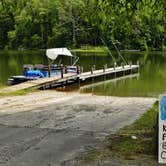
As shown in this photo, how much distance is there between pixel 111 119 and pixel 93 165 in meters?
6.29

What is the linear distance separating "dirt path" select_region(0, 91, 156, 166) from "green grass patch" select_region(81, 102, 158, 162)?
357mm

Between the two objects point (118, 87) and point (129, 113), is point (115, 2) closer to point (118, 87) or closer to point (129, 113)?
point (129, 113)

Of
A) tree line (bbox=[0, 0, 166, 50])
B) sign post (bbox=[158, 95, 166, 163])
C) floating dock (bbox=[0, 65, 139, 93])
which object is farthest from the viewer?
tree line (bbox=[0, 0, 166, 50])

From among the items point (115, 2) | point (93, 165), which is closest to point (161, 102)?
point (93, 165)

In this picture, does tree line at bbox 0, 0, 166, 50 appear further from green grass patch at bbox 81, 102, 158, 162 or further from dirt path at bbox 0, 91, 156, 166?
green grass patch at bbox 81, 102, 158, 162

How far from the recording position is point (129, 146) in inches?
358

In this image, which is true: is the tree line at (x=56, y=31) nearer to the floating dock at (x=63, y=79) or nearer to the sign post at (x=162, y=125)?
the floating dock at (x=63, y=79)

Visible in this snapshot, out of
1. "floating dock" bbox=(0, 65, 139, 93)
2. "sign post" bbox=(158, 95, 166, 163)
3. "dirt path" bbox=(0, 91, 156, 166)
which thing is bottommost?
"floating dock" bbox=(0, 65, 139, 93)

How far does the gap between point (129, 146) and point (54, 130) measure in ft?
9.70

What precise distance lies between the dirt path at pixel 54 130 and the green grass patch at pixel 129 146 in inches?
14.1

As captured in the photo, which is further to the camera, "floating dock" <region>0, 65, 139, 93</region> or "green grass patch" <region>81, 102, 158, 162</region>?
"floating dock" <region>0, 65, 139, 93</region>

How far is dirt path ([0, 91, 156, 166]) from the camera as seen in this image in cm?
857

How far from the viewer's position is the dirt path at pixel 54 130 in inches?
337

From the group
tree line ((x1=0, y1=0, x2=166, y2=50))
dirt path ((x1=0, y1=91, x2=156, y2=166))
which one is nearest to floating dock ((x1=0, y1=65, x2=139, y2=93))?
dirt path ((x1=0, y1=91, x2=156, y2=166))
